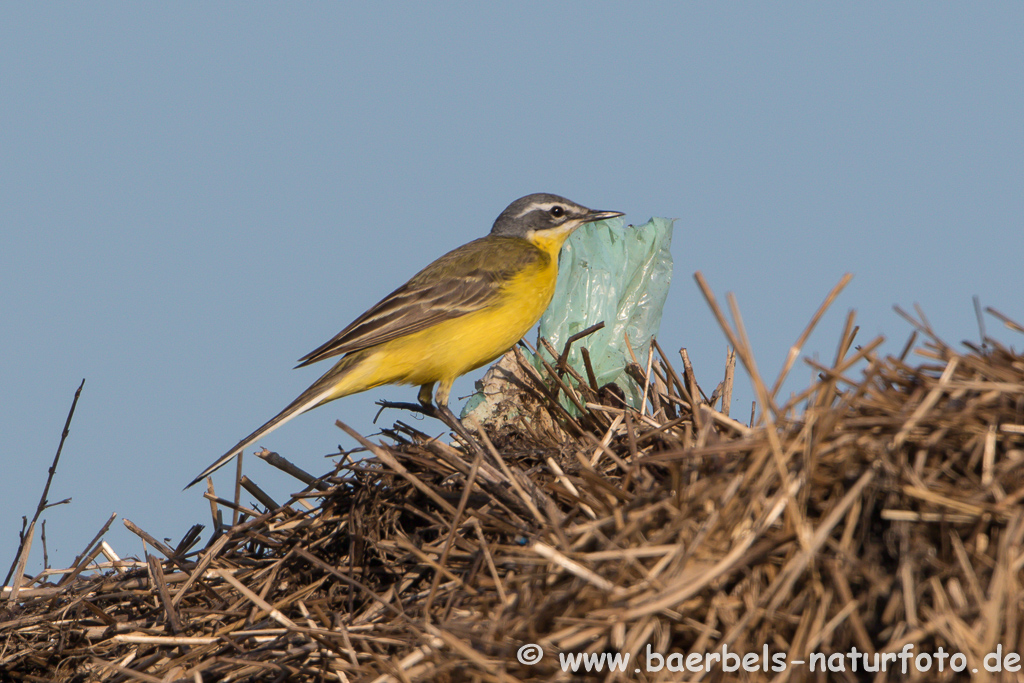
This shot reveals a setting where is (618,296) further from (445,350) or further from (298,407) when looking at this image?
(298,407)

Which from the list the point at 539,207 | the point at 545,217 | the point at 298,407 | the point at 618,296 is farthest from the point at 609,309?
the point at 298,407

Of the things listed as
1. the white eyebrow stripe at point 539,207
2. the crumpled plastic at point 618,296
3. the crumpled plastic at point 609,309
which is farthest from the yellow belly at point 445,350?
the white eyebrow stripe at point 539,207

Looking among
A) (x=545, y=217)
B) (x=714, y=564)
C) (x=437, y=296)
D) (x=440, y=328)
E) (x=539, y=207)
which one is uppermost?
(x=539, y=207)

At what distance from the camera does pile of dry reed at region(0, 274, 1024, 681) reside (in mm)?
2500

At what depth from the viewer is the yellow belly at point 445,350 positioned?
6.45 metres

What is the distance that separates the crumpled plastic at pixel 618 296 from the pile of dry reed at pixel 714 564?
255 centimetres

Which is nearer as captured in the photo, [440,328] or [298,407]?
[298,407]

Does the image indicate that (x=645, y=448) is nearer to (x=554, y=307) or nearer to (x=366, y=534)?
(x=366, y=534)

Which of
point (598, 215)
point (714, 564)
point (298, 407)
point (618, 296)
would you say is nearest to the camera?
point (714, 564)

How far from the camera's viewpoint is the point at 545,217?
7.99 metres

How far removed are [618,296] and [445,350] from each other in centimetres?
134

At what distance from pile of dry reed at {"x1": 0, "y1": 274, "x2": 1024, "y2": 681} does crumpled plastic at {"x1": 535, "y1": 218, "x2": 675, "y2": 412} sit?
2.55 m

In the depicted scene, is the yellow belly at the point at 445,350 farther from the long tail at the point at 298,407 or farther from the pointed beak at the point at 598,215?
the pointed beak at the point at 598,215

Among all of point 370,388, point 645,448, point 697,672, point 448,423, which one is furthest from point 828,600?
point 370,388
